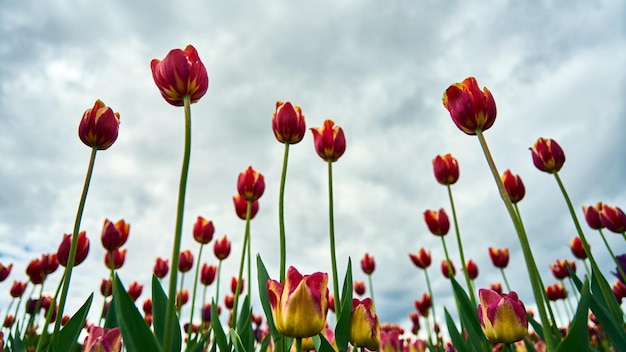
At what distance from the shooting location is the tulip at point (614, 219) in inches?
158

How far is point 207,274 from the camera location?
21.0 feet

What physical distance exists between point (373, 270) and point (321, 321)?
5911 millimetres

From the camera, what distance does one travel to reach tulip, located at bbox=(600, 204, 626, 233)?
158 inches

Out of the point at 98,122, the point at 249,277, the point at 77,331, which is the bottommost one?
the point at 77,331

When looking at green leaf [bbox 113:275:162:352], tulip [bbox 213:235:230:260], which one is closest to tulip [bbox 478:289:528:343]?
green leaf [bbox 113:275:162:352]

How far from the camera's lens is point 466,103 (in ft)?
6.50

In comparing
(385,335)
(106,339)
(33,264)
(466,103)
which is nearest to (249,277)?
(385,335)

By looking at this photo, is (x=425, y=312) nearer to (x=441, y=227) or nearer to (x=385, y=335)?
(x=441, y=227)

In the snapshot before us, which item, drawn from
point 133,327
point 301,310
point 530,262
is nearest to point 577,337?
point 530,262

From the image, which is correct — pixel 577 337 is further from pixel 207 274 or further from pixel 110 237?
pixel 207 274

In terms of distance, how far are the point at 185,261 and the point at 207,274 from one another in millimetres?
564

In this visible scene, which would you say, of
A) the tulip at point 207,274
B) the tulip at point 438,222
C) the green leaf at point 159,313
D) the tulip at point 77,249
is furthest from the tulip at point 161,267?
the green leaf at point 159,313

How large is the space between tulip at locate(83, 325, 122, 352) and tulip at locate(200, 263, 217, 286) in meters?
4.70

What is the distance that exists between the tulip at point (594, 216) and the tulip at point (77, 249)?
5.49 meters
